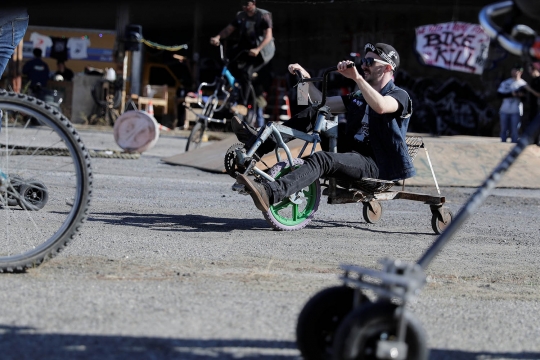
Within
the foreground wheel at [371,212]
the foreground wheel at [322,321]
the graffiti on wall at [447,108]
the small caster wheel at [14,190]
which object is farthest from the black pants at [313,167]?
the graffiti on wall at [447,108]

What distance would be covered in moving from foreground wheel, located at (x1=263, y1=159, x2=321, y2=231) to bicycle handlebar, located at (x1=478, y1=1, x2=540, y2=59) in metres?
3.66

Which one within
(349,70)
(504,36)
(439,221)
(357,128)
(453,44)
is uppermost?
(453,44)

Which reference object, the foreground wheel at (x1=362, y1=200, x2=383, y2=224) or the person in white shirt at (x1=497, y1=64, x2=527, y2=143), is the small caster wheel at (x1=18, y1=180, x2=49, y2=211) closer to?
the foreground wheel at (x1=362, y1=200, x2=383, y2=224)

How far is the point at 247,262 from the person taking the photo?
510cm

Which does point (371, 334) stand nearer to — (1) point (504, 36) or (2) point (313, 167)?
(1) point (504, 36)

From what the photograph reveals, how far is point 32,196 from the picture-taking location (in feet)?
17.6

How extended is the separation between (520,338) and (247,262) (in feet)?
6.07

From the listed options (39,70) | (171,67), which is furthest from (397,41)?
(39,70)

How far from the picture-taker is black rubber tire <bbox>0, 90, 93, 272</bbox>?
14.1 feet

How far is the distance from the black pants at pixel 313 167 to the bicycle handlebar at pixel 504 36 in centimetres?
332

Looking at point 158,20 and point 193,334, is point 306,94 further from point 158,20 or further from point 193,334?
point 158,20

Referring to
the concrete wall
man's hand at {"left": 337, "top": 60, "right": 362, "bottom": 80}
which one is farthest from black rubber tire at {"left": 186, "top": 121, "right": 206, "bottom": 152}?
the concrete wall

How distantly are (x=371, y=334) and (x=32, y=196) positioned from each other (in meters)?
3.28

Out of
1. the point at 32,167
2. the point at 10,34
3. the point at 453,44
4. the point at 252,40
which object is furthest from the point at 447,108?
the point at 10,34
